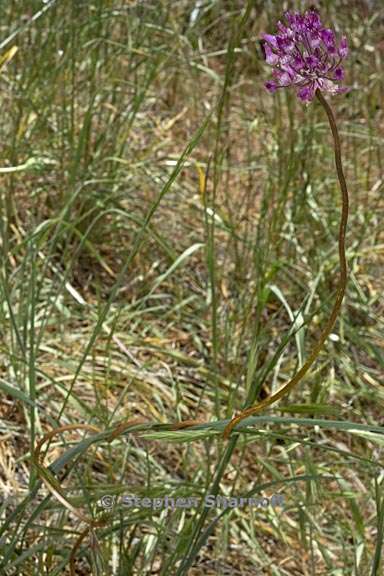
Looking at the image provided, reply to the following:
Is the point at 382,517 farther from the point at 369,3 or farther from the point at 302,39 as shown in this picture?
the point at 369,3

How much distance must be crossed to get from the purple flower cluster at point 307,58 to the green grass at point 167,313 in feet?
1.20

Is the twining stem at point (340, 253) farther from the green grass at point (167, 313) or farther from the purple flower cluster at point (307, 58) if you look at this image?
the green grass at point (167, 313)

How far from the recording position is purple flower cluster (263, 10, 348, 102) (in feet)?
1.95

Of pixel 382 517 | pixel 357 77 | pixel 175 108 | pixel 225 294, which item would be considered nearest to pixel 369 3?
pixel 357 77

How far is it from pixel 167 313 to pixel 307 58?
3.32 ft

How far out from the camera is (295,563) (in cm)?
119

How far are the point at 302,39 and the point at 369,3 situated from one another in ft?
5.98

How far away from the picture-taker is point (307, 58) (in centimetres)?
59

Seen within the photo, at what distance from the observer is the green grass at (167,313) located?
111cm

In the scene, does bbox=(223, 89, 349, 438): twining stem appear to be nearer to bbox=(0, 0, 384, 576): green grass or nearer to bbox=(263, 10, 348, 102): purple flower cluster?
bbox=(263, 10, 348, 102): purple flower cluster

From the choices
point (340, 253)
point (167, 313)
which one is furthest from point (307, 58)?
point (167, 313)

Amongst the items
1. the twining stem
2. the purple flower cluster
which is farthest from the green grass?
the purple flower cluster

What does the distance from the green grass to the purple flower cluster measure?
366 millimetres

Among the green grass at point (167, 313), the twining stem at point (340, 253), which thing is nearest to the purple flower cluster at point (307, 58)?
the twining stem at point (340, 253)
